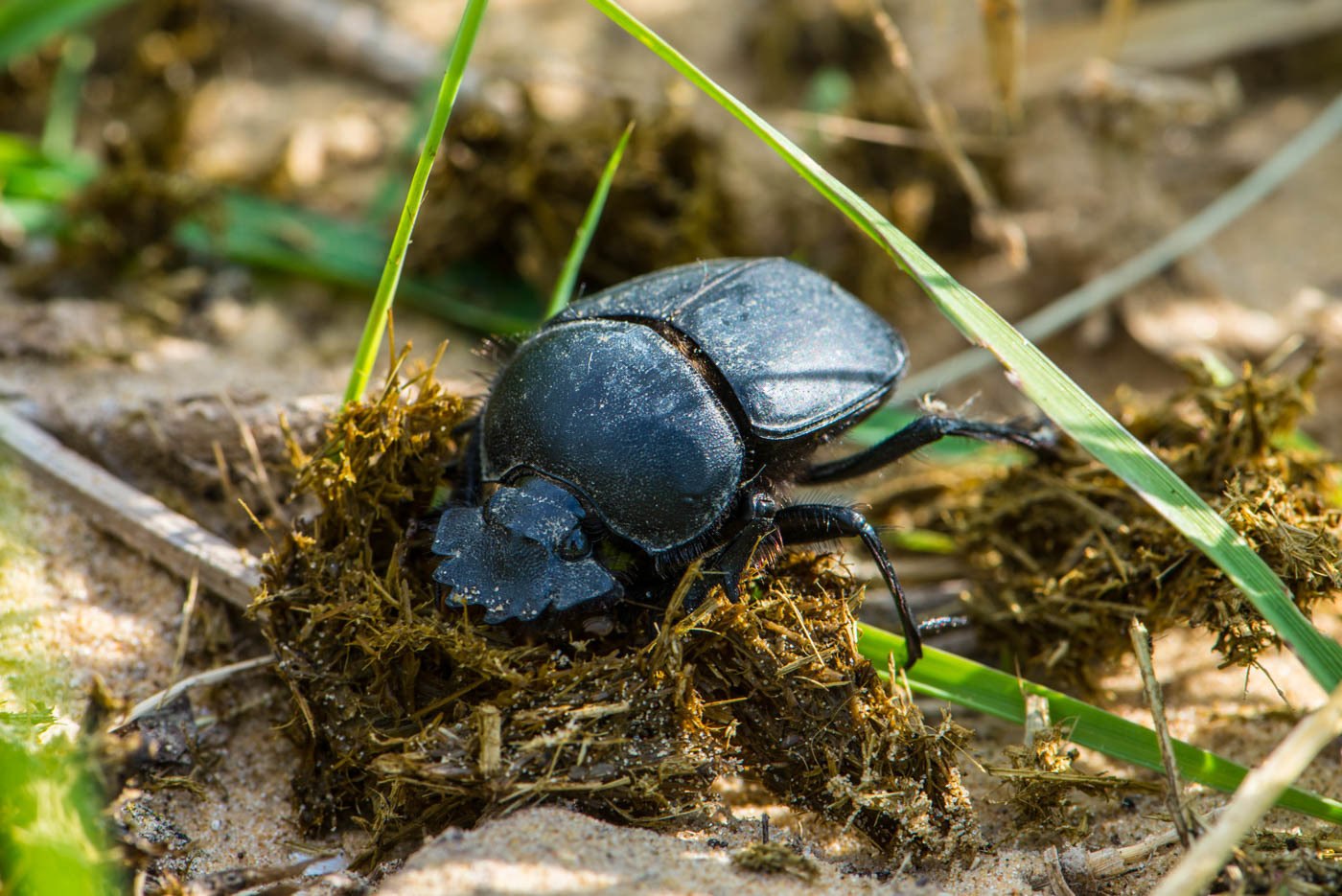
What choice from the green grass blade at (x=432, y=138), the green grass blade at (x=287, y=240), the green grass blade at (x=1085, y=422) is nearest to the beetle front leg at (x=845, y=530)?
the green grass blade at (x=1085, y=422)

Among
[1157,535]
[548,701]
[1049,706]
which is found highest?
[1157,535]

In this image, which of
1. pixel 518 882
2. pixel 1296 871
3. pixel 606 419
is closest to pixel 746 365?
pixel 606 419

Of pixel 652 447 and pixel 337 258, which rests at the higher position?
pixel 652 447

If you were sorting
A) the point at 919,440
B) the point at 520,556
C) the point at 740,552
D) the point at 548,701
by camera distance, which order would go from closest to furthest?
1. the point at 548,701
2. the point at 520,556
3. the point at 740,552
4. the point at 919,440

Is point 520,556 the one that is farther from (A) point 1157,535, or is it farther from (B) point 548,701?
(A) point 1157,535

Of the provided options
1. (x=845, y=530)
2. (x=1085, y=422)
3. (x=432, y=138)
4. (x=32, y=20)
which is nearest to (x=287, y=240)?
(x=32, y=20)

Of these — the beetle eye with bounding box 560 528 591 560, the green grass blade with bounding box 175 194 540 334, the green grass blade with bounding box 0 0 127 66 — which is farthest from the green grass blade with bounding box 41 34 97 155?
the beetle eye with bounding box 560 528 591 560
